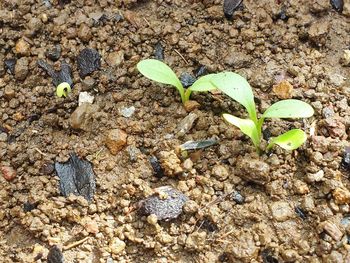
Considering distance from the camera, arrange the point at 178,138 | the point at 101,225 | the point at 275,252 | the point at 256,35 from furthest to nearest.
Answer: the point at 256,35 < the point at 178,138 < the point at 101,225 < the point at 275,252

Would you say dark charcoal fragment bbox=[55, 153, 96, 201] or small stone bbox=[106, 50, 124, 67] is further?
small stone bbox=[106, 50, 124, 67]

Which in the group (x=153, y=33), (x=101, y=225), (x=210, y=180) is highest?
(x=153, y=33)

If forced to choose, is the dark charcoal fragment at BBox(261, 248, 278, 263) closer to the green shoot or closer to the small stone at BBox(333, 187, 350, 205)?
the small stone at BBox(333, 187, 350, 205)

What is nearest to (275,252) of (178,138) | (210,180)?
(210,180)

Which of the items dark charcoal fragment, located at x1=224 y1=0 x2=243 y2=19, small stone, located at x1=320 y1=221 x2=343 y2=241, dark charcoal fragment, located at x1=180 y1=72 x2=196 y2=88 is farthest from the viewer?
dark charcoal fragment, located at x1=224 y1=0 x2=243 y2=19

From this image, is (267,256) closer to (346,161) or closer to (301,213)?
(301,213)

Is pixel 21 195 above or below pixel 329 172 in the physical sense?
below

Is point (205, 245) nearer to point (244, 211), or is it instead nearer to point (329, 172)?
point (244, 211)

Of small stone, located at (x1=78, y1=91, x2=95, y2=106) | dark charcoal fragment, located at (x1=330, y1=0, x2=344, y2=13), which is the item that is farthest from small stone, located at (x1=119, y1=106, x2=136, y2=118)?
dark charcoal fragment, located at (x1=330, y1=0, x2=344, y2=13)
